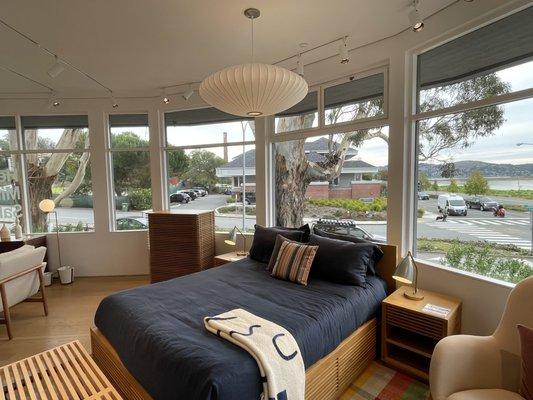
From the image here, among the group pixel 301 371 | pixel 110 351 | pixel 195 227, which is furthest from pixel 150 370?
pixel 195 227

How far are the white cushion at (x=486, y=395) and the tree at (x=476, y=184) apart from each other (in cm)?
155

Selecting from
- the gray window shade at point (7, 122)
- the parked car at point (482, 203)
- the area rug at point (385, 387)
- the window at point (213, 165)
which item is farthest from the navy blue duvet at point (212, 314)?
the gray window shade at point (7, 122)

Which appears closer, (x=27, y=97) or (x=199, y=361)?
(x=199, y=361)

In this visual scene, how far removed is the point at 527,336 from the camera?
1.47m

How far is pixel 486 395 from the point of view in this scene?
4.86 feet

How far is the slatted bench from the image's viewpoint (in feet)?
5.12

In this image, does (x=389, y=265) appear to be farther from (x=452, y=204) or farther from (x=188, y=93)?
(x=188, y=93)

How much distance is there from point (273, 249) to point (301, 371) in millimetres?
1543

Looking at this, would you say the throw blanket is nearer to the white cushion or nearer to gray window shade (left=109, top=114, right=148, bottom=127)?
the white cushion

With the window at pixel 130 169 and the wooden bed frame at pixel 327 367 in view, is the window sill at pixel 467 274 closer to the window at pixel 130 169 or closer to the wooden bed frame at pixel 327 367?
the wooden bed frame at pixel 327 367

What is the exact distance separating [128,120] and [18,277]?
272 cm

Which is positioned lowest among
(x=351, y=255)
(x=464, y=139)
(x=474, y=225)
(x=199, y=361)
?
(x=199, y=361)

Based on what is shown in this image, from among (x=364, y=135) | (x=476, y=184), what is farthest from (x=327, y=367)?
(x=364, y=135)

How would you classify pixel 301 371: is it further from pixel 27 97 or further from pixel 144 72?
pixel 27 97
